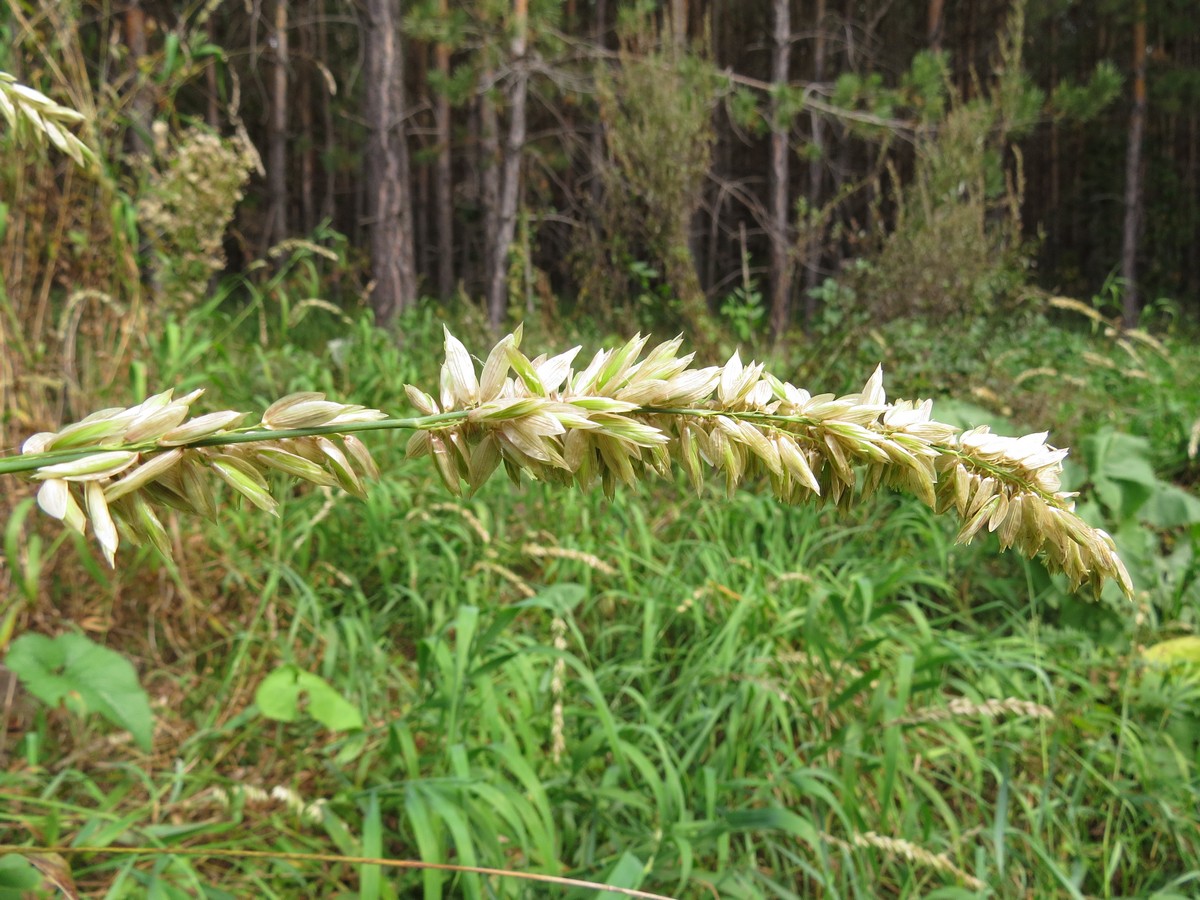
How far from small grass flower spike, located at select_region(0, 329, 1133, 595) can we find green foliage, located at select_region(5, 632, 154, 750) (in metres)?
1.45

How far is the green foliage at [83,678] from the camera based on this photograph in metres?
1.67

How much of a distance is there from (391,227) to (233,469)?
5929mm

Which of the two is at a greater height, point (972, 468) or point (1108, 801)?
point (972, 468)

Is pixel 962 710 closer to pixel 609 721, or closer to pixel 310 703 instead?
pixel 609 721

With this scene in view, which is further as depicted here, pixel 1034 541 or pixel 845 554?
pixel 845 554

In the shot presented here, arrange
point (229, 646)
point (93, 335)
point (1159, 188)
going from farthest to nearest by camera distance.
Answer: point (1159, 188)
point (93, 335)
point (229, 646)

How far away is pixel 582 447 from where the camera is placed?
438mm

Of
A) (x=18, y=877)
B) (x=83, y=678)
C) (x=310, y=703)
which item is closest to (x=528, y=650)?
(x=310, y=703)

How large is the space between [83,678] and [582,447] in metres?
1.68

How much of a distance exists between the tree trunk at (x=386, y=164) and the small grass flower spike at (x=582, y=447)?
5568mm

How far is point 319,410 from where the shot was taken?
42cm

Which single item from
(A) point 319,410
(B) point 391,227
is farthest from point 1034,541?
(B) point 391,227

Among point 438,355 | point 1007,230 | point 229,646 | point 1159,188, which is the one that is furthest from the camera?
point 1159,188

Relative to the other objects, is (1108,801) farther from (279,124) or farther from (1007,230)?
(279,124)
